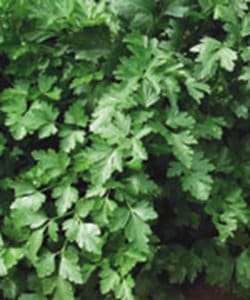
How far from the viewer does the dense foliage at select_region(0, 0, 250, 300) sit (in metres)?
2.19

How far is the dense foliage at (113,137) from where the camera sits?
2.19 meters

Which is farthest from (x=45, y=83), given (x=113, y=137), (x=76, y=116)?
(x=113, y=137)

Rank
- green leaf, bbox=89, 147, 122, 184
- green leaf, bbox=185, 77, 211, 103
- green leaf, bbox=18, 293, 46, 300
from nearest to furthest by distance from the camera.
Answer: green leaf, bbox=89, 147, 122, 184 < green leaf, bbox=185, 77, 211, 103 < green leaf, bbox=18, 293, 46, 300

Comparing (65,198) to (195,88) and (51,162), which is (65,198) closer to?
(51,162)

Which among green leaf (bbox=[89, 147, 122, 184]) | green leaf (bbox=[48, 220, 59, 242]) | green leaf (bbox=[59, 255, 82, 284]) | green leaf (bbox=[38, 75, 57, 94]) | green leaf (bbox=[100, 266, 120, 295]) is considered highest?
green leaf (bbox=[38, 75, 57, 94])

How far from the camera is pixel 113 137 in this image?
83.8 inches

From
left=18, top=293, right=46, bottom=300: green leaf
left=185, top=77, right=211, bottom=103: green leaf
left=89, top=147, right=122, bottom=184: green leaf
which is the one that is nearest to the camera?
left=89, top=147, right=122, bottom=184: green leaf

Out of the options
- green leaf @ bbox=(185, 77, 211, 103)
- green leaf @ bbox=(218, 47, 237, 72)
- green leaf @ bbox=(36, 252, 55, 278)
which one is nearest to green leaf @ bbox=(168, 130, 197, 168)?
green leaf @ bbox=(185, 77, 211, 103)

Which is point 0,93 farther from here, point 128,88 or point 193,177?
point 193,177

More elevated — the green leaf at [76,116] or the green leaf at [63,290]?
the green leaf at [76,116]

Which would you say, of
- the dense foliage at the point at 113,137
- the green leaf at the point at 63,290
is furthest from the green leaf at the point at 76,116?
the green leaf at the point at 63,290

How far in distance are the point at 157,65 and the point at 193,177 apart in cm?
35

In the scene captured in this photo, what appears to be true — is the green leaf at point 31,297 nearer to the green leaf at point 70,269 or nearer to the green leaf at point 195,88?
the green leaf at point 70,269

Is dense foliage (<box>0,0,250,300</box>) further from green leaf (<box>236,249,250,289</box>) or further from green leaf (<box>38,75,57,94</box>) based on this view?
green leaf (<box>236,249,250,289</box>)
